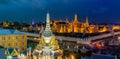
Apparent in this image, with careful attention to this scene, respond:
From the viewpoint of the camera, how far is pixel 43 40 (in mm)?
15891

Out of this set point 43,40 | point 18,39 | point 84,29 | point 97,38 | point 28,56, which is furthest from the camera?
point 84,29

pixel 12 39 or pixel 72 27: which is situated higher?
pixel 72 27

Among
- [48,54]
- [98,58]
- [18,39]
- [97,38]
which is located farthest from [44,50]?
[97,38]

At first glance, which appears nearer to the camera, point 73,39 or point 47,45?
point 47,45

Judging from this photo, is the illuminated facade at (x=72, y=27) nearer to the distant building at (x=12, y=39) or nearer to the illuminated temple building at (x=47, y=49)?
the distant building at (x=12, y=39)

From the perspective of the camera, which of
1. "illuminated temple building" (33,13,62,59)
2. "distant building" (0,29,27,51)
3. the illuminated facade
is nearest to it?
"illuminated temple building" (33,13,62,59)

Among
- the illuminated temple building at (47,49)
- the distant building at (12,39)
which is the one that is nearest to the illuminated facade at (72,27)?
the distant building at (12,39)

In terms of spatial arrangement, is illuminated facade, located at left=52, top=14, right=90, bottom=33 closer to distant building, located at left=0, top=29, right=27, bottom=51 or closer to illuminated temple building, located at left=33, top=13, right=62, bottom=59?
distant building, located at left=0, top=29, right=27, bottom=51

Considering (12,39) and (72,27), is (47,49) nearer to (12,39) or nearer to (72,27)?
(12,39)

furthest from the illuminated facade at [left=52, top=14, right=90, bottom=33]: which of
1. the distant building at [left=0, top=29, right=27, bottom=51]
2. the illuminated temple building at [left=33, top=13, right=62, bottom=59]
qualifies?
the illuminated temple building at [left=33, top=13, right=62, bottom=59]

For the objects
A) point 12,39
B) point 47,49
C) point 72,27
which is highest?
point 72,27

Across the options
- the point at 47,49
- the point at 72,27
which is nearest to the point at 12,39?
the point at 47,49

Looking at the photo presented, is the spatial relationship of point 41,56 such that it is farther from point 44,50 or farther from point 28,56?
point 28,56

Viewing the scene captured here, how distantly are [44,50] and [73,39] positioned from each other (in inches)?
601
